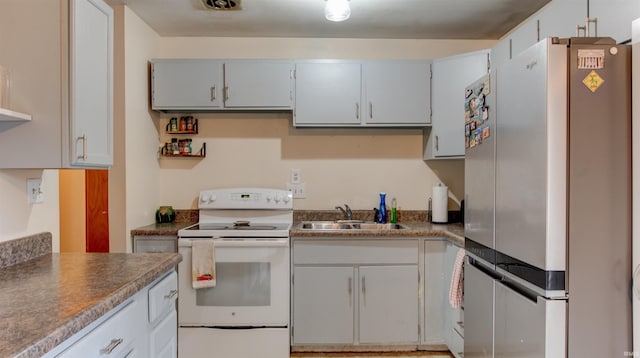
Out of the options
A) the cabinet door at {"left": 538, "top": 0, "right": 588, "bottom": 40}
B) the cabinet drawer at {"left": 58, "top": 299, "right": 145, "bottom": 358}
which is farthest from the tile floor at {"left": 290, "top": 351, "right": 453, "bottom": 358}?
the cabinet door at {"left": 538, "top": 0, "right": 588, "bottom": 40}

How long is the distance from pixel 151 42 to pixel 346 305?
2.43 m

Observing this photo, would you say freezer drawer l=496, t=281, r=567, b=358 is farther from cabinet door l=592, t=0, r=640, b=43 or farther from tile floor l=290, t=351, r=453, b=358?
tile floor l=290, t=351, r=453, b=358

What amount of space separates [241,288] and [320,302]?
539 mm

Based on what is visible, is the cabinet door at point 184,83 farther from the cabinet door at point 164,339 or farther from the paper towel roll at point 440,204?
the paper towel roll at point 440,204

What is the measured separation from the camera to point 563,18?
5.95 feet

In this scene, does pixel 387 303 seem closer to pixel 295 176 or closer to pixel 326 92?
pixel 295 176

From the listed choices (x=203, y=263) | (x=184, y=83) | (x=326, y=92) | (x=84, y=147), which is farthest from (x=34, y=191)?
(x=326, y=92)

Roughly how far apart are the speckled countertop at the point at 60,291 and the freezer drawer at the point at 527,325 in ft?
4.43

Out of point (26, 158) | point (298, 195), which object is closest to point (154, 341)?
point (26, 158)

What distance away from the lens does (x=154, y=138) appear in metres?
2.97

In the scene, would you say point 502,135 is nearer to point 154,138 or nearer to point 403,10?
point 403,10

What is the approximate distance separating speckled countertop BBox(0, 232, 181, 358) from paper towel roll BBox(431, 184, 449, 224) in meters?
2.00

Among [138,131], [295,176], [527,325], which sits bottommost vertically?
[527,325]

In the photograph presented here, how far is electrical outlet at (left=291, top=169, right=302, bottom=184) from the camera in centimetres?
312
